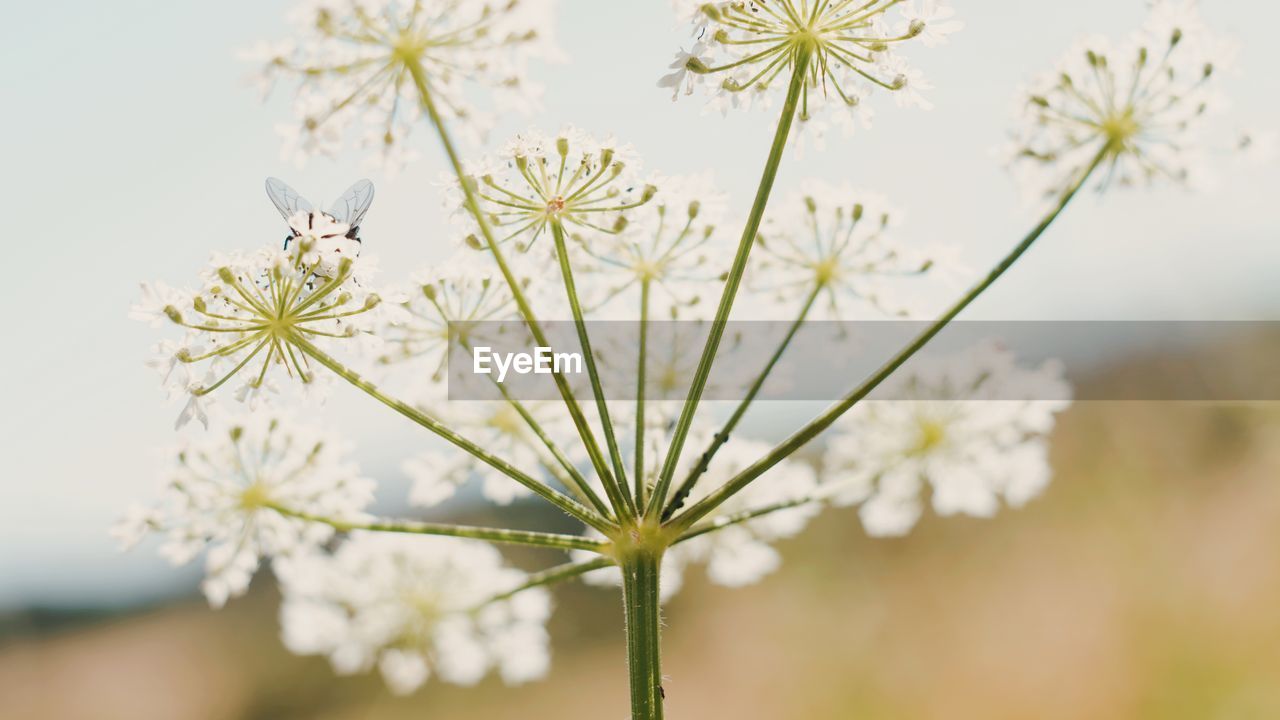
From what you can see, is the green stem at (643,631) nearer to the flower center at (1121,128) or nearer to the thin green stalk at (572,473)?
the thin green stalk at (572,473)

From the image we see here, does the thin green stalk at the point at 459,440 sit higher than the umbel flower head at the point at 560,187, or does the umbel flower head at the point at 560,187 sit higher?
the umbel flower head at the point at 560,187

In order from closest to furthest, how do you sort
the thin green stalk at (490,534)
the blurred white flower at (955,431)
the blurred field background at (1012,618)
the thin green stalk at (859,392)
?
the thin green stalk at (859,392) < the thin green stalk at (490,534) < the blurred white flower at (955,431) < the blurred field background at (1012,618)

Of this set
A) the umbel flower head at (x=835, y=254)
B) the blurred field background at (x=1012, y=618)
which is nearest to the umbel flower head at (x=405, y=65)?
the umbel flower head at (x=835, y=254)

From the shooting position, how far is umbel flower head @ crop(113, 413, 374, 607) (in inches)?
107

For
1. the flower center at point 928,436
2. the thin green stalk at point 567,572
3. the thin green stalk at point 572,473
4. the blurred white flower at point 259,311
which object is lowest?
the thin green stalk at point 567,572

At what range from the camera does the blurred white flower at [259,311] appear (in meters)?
2.18

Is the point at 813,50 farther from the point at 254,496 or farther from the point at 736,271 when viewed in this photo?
the point at 254,496

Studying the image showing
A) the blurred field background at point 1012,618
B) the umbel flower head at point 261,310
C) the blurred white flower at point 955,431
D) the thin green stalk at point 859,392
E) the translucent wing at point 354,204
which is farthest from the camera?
the blurred field background at point 1012,618

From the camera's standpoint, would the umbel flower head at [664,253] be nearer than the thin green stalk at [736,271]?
No

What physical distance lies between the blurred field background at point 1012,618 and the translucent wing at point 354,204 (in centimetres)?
831

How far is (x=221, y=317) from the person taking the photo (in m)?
2.20

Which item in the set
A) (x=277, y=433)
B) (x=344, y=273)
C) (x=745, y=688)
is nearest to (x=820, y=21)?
(x=344, y=273)

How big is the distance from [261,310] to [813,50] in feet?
4.86

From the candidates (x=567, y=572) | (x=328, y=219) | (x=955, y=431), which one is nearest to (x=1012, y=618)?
(x=955, y=431)
